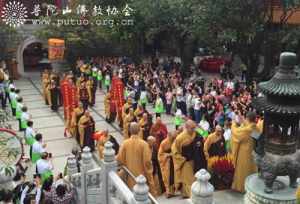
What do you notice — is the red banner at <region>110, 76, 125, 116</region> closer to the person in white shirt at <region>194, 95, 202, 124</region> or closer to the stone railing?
the person in white shirt at <region>194, 95, 202, 124</region>

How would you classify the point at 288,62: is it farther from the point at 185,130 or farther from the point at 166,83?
the point at 166,83

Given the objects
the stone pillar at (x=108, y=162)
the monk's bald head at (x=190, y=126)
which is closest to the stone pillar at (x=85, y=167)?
the stone pillar at (x=108, y=162)

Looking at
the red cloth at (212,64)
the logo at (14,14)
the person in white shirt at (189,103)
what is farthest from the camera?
the red cloth at (212,64)

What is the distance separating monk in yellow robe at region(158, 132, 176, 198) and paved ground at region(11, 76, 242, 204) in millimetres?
362

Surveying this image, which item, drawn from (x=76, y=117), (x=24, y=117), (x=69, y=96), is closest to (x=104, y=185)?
(x=76, y=117)

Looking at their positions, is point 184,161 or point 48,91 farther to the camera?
point 48,91

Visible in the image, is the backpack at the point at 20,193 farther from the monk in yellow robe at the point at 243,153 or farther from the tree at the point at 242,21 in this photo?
the tree at the point at 242,21

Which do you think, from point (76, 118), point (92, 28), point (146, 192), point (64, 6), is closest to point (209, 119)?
point (76, 118)

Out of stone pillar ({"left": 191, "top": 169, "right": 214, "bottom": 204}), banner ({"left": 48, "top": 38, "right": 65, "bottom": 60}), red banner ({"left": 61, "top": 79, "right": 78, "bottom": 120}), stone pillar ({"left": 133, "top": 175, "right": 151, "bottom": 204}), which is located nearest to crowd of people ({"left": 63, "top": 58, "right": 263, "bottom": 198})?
red banner ({"left": 61, "top": 79, "right": 78, "bottom": 120})

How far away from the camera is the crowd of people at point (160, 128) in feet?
31.6

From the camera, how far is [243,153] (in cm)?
973

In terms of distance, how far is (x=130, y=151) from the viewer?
941 cm

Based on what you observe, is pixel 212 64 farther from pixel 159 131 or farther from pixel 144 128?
pixel 159 131

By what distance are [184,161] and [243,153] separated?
130 centimetres
